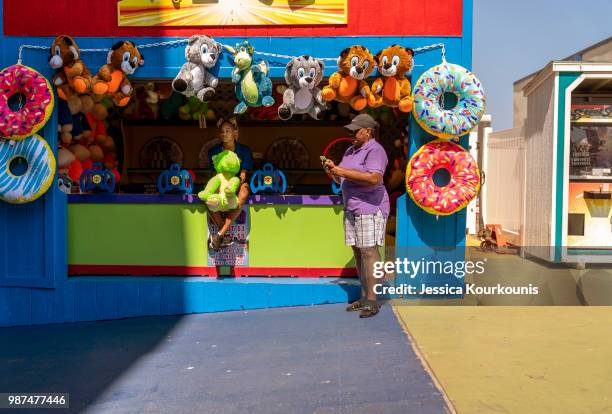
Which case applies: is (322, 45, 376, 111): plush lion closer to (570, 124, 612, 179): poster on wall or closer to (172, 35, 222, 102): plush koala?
(172, 35, 222, 102): plush koala

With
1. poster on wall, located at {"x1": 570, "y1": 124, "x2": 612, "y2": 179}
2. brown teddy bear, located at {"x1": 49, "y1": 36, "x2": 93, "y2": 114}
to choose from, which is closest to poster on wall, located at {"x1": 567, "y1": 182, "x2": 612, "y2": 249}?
poster on wall, located at {"x1": 570, "y1": 124, "x2": 612, "y2": 179}

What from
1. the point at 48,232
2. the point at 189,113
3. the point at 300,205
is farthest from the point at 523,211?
the point at 48,232

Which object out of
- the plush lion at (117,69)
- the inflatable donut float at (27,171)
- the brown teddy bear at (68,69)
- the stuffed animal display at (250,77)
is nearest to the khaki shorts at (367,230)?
the stuffed animal display at (250,77)

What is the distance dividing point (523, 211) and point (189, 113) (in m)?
4.50

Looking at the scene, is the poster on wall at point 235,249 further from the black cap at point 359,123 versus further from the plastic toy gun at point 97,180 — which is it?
the black cap at point 359,123

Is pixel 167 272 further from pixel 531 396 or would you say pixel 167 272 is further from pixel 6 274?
pixel 531 396

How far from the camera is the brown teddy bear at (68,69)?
6.15 meters

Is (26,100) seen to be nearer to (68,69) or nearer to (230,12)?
(68,69)

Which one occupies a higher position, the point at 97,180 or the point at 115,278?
the point at 97,180

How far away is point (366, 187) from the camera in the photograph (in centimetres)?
550

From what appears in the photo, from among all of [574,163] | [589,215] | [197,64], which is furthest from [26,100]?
[589,215]

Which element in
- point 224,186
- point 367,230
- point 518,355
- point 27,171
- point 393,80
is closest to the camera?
point 518,355

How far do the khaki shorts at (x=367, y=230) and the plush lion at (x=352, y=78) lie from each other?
114 centimetres

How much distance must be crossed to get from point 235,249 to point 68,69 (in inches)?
92.1
